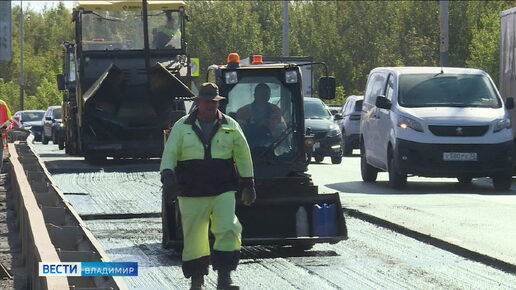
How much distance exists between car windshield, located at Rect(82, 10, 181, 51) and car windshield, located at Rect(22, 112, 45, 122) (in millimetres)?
32181

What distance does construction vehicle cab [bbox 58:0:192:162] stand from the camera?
93.2 ft

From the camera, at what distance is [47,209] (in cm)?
1342

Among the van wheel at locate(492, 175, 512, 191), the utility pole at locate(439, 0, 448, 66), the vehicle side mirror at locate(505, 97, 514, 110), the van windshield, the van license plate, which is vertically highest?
the utility pole at locate(439, 0, 448, 66)

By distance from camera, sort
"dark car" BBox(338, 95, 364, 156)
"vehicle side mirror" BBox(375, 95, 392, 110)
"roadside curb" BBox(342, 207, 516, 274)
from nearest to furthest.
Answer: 1. "roadside curb" BBox(342, 207, 516, 274)
2. "vehicle side mirror" BBox(375, 95, 392, 110)
3. "dark car" BBox(338, 95, 364, 156)

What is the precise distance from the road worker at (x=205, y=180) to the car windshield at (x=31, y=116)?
5338cm

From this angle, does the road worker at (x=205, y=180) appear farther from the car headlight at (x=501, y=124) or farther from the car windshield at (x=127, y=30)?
the car windshield at (x=127, y=30)

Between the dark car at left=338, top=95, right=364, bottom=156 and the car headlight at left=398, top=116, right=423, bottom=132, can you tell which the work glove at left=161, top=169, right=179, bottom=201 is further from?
the dark car at left=338, top=95, right=364, bottom=156

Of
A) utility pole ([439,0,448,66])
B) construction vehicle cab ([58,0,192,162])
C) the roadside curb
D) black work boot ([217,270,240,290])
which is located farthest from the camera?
utility pole ([439,0,448,66])

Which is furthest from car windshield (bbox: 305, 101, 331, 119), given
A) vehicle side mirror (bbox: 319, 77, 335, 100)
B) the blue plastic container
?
the blue plastic container

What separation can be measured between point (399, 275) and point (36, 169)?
11657 mm

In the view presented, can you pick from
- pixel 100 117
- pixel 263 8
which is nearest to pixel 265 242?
pixel 100 117

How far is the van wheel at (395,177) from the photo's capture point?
21172 mm

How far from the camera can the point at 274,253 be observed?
12.9 metres

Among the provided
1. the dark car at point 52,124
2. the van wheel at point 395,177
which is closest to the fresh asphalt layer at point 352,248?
the van wheel at point 395,177
